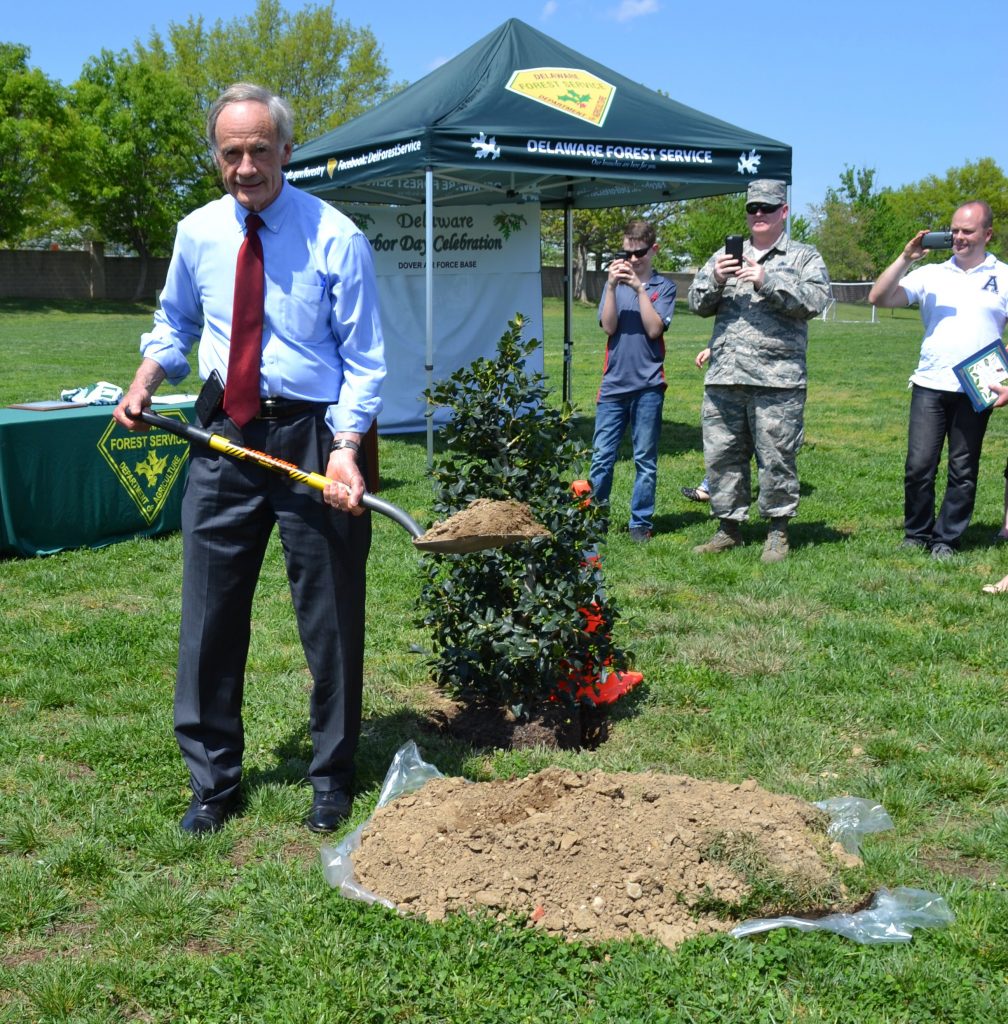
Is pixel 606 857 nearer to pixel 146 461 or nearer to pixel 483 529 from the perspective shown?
pixel 483 529

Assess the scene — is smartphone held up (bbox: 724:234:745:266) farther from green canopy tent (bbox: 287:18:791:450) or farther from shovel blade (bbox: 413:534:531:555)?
shovel blade (bbox: 413:534:531:555)

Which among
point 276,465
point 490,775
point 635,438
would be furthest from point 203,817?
point 635,438

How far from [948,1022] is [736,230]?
43.7m

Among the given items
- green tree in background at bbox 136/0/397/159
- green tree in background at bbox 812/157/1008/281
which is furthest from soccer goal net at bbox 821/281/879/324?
green tree in background at bbox 136/0/397/159

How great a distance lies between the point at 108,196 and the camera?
46844 millimetres

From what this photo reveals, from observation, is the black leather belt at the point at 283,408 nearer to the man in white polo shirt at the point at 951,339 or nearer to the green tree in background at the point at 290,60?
the man in white polo shirt at the point at 951,339

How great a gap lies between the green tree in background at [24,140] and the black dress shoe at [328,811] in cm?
4763

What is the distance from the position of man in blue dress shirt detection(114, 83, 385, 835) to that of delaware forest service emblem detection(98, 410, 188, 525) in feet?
11.9

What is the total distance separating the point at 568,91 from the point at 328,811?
7.45m

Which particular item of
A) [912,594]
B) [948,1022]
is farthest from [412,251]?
[948,1022]

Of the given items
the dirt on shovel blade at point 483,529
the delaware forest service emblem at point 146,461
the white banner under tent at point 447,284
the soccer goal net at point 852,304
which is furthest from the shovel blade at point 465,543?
the soccer goal net at point 852,304

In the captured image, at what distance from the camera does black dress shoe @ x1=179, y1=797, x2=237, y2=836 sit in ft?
11.2

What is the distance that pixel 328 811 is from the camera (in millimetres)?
3479

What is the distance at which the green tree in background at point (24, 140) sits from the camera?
4472 centimetres
